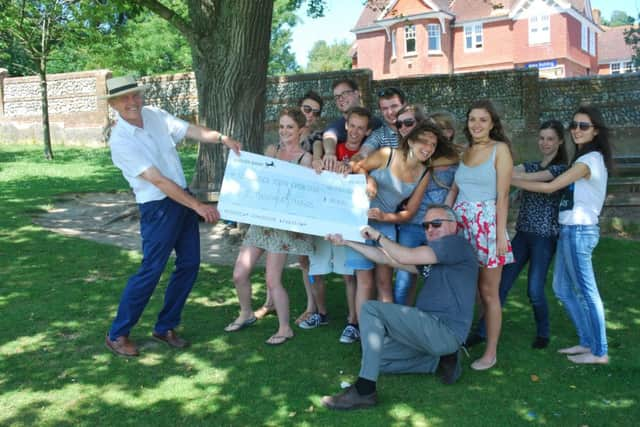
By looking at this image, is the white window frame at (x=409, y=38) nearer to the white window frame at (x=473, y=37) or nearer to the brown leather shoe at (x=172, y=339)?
the white window frame at (x=473, y=37)

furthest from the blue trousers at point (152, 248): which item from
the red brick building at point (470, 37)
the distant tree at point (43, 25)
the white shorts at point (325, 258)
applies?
the red brick building at point (470, 37)

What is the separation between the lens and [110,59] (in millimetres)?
24031

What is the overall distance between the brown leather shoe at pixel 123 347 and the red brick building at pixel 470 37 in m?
38.4

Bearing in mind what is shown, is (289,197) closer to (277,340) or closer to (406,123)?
(406,123)

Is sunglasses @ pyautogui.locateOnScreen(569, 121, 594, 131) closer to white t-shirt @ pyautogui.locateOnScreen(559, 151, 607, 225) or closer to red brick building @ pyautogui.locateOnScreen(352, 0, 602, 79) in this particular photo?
white t-shirt @ pyautogui.locateOnScreen(559, 151, 607, 225)

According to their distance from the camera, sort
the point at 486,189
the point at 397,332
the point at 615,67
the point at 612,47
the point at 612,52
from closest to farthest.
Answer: the point at 397,332, the point at 486,189, the point at 612,52, the point at 615,67, the point at 612,47

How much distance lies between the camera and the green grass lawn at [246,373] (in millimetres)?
4172

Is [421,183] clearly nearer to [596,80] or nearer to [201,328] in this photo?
[201,328]

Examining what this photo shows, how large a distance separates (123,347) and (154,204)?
3.80ft

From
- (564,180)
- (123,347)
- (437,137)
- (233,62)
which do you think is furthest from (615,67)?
(123,347)

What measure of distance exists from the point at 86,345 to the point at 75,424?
1.35 m

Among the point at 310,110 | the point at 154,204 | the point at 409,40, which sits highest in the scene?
the point at 409,40

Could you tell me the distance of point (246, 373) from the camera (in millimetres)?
4809

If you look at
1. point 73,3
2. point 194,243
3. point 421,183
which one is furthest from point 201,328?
point 73,3
